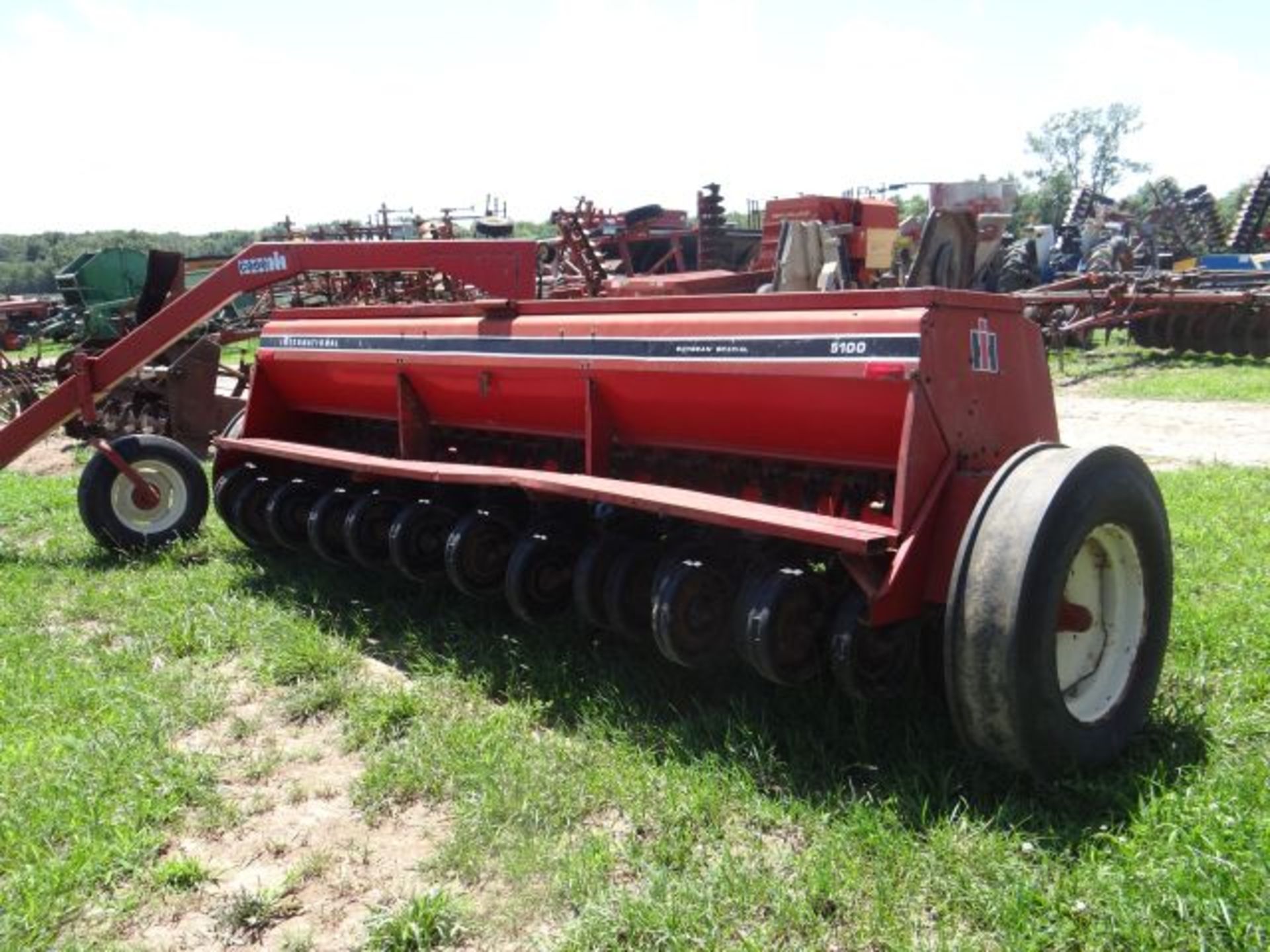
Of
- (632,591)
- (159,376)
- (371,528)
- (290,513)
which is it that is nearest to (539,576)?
(632,591)

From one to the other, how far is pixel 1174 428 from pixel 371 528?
7900 millimetres

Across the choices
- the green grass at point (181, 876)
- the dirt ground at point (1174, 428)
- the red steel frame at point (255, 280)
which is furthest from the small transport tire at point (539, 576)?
the dirt ground at point (1174, 428)

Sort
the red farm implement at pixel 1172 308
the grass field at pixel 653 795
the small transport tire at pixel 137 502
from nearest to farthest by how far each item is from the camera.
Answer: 1. the grass field at pixel 653 795
2. the small transport tire at pixel 137 502
3. the red farm implement at pixel 1172 308

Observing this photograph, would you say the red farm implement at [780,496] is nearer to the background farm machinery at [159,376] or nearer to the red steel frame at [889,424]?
the red steel frame at [889,424]

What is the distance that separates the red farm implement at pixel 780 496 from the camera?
2930mm

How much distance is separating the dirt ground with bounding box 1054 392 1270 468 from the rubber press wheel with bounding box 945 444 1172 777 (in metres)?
4.75

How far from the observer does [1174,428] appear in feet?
32.9

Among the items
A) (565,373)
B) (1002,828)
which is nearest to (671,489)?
(565,373)

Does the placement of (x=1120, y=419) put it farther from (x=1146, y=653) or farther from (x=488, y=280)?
(x=1146, y=653)

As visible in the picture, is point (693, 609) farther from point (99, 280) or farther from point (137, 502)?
point (99, 280)

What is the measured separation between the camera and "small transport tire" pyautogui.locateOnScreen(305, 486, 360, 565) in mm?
5352

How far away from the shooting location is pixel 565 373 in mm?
4469

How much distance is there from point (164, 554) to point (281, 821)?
145 inches

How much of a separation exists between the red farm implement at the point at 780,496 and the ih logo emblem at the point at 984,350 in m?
0.01
